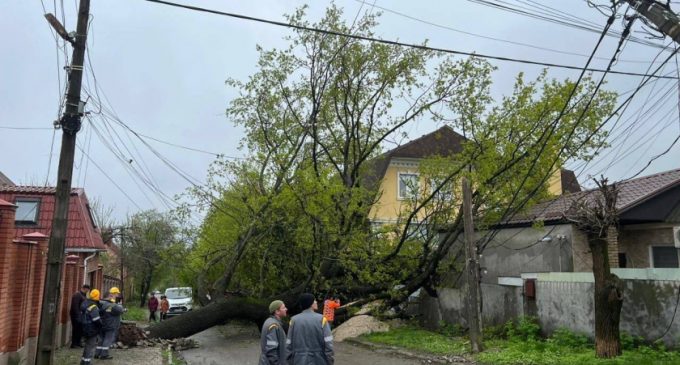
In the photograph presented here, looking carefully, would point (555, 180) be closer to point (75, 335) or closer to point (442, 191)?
point (442, 191)

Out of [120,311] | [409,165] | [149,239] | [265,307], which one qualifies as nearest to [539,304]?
[265,307]

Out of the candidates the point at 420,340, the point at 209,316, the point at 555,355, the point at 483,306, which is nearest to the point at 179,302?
the point at 209,316

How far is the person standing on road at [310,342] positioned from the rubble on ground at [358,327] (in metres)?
13.2

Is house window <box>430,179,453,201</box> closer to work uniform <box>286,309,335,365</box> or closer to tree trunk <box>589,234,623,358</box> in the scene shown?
tree trunk <box>589,234,623,358</box>

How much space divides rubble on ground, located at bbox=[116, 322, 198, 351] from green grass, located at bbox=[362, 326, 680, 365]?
6.14 metres

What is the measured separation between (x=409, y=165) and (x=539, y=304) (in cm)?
1890

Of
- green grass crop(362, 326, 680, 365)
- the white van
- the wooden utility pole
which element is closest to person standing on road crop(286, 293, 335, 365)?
green grass crop(362, 326, 680, 365)

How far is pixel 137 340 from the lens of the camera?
55.1 feet

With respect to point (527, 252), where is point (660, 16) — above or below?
above

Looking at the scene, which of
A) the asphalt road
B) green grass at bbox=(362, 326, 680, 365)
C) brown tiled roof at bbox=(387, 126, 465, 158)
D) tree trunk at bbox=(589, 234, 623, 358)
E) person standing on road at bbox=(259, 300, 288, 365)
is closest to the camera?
person standing on road at bbox=(259, 300, 288, 365)

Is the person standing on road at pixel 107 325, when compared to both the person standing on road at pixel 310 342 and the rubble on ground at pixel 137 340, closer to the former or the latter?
the rubble on ground at pixel 137 340

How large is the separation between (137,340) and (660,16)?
48.9 ft

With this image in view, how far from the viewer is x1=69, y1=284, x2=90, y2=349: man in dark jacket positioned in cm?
1513

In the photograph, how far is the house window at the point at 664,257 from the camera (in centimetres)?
1662
